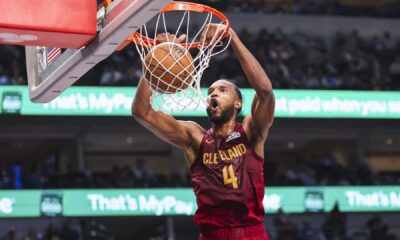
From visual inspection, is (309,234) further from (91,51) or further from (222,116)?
(91,51)

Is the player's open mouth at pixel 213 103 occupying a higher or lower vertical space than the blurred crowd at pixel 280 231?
lower

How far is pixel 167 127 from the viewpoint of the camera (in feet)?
18.6

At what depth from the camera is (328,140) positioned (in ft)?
79.6

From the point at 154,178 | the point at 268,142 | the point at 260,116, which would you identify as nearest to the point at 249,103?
the point at 154,178

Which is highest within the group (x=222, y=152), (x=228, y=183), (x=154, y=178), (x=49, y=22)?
(x=154, y=178)

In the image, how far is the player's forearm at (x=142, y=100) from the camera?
558 centimetres

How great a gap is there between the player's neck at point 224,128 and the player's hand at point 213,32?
539 millimetres

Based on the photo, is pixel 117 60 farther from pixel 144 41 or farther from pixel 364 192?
pixel 144 41

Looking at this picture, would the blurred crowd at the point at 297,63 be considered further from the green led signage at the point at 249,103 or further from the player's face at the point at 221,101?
the player's face at the point at 221,101

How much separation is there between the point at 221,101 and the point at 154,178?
1287 cm

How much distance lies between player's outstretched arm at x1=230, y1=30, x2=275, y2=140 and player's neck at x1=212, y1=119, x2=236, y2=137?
84 mm

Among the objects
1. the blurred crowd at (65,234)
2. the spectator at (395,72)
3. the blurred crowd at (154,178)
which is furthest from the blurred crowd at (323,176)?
the blurred crowd at (65,234)

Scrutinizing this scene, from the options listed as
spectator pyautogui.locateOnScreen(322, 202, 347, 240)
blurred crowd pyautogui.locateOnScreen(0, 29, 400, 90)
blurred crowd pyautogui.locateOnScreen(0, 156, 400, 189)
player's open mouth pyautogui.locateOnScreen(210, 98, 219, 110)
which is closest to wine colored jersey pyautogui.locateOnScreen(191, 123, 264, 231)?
player's open mouth pyautogui.locateOnScreen(210, 98, 219, 110)

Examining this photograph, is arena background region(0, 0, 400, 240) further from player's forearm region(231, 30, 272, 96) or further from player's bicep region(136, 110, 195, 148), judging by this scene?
player's forearm region(231, 30, 272, 96)
